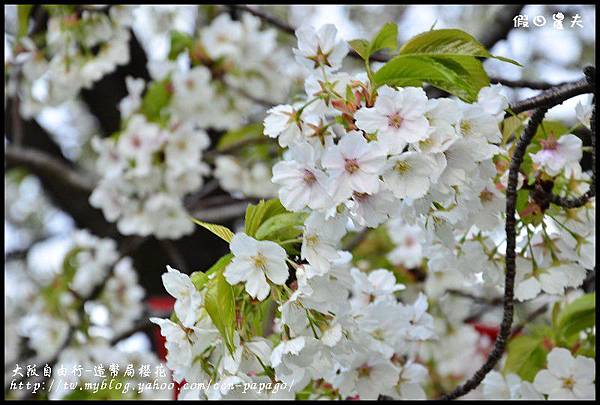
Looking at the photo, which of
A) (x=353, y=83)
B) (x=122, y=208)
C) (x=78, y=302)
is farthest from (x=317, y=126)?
(x=78, y=302)

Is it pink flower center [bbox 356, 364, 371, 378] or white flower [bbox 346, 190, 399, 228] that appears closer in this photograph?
white flower [bbox 346, 190, 399, 228]

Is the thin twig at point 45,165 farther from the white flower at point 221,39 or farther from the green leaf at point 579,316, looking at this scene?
the green leaf at point 579,316

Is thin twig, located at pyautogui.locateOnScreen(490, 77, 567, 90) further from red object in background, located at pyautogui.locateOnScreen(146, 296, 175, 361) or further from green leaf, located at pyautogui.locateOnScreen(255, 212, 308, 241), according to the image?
red object in background, located at pyautogui.locateOnScreen(146, 296, 175, 361)

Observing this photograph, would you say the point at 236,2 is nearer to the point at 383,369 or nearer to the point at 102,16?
the point at 102,16

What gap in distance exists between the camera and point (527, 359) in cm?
138

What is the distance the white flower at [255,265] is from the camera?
2.92 feet

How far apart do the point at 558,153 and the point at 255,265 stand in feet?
1.44

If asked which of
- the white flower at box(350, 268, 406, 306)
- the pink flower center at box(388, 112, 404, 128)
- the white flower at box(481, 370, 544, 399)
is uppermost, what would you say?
the pink flower center at box(388, 112, 404, 128)

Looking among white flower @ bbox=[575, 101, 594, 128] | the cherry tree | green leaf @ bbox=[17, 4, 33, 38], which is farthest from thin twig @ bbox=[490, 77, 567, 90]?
green leaf @ bbox=[17, 4, 33, 38]

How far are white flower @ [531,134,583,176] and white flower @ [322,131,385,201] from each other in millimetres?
300

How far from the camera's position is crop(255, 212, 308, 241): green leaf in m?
0.95

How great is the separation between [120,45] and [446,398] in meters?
1.40

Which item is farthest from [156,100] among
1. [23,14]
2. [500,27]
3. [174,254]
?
[500,27]

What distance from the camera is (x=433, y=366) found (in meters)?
2.59
